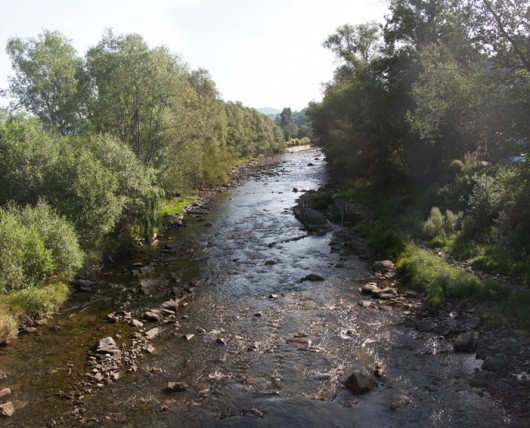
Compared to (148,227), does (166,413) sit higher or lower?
lower

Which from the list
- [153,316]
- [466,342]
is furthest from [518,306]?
[153,316]

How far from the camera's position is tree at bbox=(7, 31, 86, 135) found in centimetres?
3806

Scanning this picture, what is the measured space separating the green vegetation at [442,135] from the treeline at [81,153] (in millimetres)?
18777

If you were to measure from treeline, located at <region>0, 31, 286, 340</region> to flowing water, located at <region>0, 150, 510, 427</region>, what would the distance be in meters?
2.85

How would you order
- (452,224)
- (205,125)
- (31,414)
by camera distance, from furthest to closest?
(205,125), (452,224), (31,414)

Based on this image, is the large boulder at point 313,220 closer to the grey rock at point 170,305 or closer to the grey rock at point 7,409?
the grey rock at point 170,305

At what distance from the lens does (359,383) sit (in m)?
13.5

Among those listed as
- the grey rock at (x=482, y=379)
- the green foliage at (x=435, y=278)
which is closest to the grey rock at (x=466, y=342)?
the grey rock at (x=482, y=379)

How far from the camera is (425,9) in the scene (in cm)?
3762

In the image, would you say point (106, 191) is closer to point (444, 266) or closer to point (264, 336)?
point (264, 336)

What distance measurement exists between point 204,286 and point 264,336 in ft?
24.2

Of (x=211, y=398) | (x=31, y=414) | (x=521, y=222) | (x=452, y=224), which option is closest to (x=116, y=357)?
(x=31, y=414)

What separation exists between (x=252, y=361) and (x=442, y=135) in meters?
28.3

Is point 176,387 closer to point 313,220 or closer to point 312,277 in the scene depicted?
point 312,277
